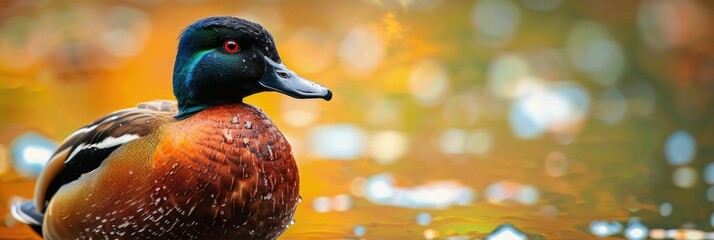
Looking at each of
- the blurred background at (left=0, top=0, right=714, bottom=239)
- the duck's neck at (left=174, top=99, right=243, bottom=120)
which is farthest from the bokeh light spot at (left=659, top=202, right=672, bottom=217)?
the duck's neck at (left=174, top=99, right=243, bottom=120)

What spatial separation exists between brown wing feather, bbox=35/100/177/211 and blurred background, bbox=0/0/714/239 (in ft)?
2.74

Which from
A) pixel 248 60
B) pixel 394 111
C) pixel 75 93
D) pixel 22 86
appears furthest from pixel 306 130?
pixel 248 60

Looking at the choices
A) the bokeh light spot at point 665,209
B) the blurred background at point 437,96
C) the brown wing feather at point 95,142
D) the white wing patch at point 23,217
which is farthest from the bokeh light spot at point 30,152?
the bokeh light spot at point 665,209

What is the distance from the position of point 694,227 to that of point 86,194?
176 cm

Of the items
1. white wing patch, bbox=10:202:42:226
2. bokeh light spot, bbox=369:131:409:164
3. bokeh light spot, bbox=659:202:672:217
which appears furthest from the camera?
bokeh light spot, bbox=369:131:409:164

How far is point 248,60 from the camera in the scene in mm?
2043

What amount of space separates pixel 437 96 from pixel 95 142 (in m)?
2.34

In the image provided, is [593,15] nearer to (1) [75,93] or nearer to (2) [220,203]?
(1) [75,93]

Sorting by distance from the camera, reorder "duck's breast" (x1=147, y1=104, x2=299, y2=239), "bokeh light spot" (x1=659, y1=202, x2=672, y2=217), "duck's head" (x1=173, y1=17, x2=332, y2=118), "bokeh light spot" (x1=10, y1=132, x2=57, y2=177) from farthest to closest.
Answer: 1. "bokeh light spot" (x1=10, y1=132, x2=57, y2=177)
2. "bokeh light spot" (x1=659, y1=202, x2=672, y2=217)
3. "duck's head" (x1=173, y1=17, x2=332, y2=118)
4. "duck's breast" (x1=147, y1=104, x2=299, y2=239)

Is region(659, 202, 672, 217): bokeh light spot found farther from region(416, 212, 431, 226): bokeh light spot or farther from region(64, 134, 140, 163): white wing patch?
region(64, 134, 140, 163): white wing patch

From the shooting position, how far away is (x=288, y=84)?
2.05 m

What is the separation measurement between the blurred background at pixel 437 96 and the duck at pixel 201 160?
1021 mm

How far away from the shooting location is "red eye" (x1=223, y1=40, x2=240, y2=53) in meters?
2.04

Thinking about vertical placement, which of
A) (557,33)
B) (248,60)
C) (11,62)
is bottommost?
(248,60)
